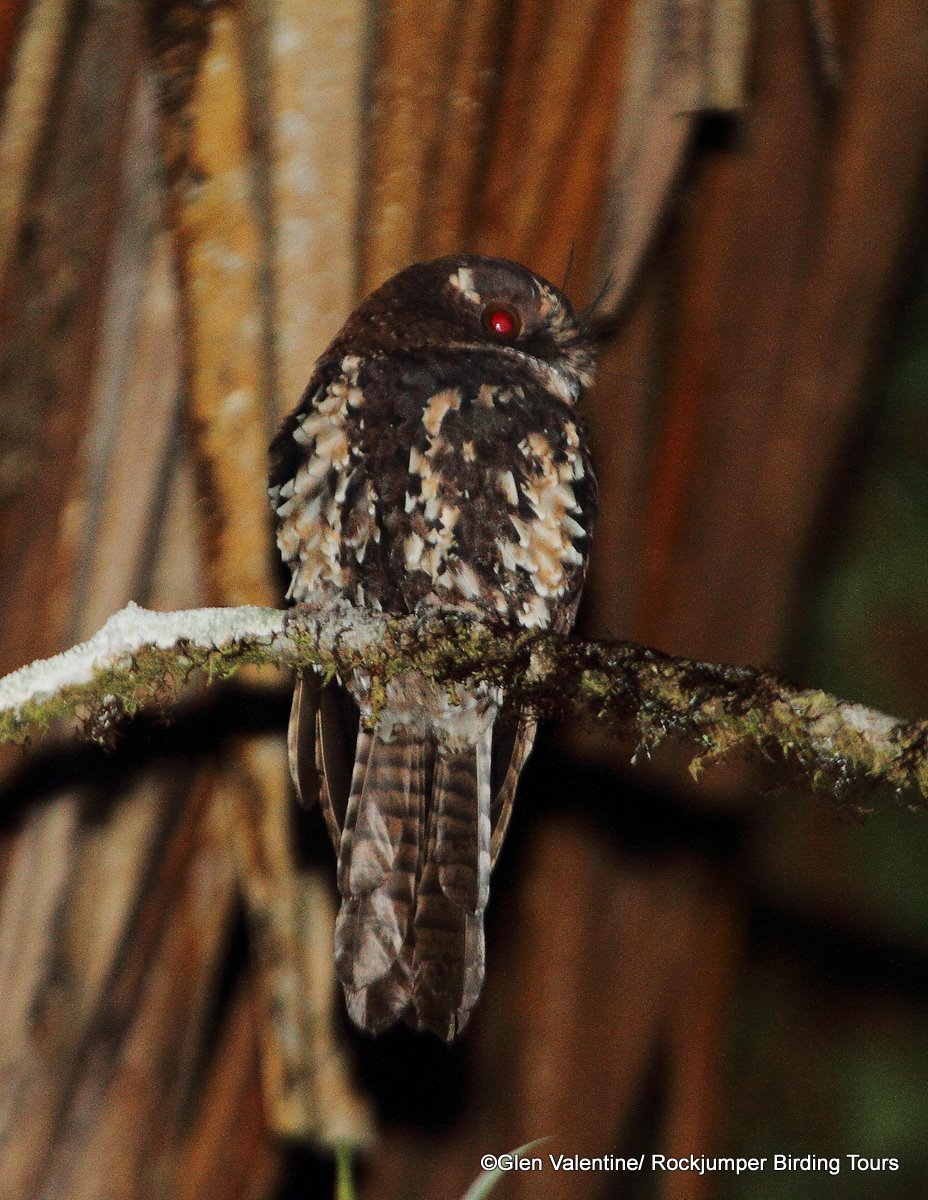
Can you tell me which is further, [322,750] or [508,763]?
[508,763]

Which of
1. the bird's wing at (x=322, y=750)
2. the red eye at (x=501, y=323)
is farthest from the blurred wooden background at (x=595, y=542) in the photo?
the red eye at (x=501, y=323)

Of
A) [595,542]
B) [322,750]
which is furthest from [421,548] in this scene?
[595,542]

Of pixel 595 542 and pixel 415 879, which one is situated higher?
pixel 595 542

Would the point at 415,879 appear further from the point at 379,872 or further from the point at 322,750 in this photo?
the point at 322,750

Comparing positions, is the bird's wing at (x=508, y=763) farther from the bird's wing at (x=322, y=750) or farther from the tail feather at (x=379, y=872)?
the bird's wing at (x=322, y=750)

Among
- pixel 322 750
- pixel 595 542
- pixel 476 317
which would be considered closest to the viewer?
pixel 322 750

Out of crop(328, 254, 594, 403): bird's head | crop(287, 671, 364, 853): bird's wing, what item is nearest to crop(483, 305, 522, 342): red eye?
crop(328, 254, 594, 403): bird's head

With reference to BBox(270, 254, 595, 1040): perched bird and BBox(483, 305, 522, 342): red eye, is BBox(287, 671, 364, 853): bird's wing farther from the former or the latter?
BBox(483, 305, 522, 342): red eye
